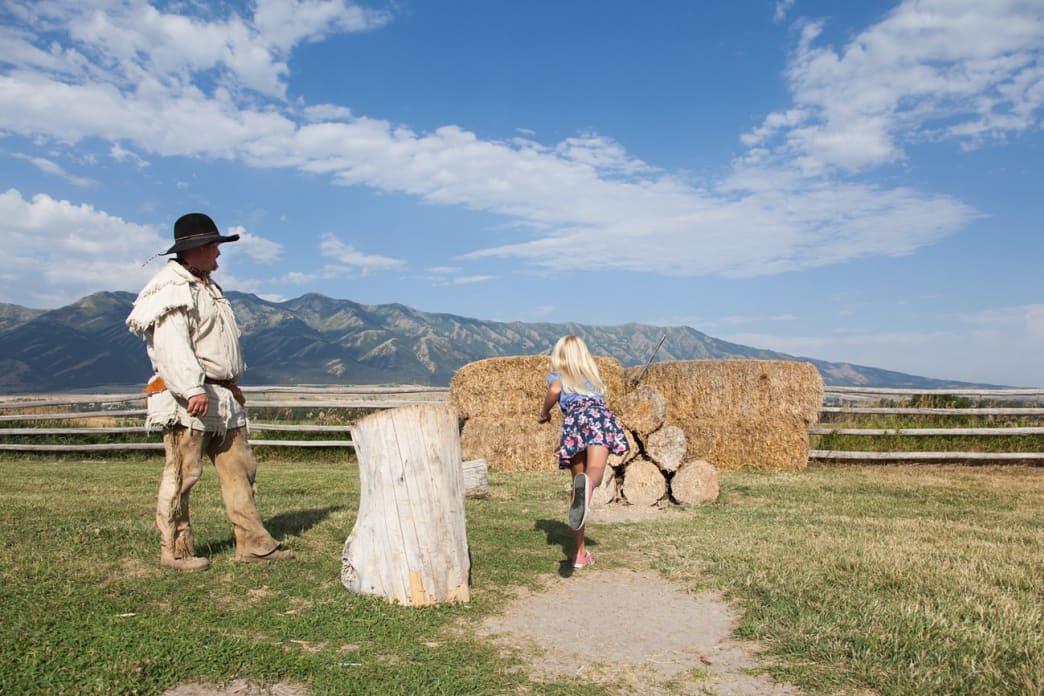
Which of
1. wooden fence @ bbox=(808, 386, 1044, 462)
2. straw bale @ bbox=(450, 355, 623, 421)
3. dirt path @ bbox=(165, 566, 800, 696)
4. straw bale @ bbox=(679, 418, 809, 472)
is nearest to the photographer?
dirt path @ bbox=(165, 566, 800, 696)

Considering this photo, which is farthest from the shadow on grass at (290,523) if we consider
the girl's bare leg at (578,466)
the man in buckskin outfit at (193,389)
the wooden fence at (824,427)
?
the wooden fence at (824,427)

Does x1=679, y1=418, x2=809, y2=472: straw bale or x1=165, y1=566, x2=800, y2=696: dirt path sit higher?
x1=679, y1=418, x2=809, y2=472: straw bale

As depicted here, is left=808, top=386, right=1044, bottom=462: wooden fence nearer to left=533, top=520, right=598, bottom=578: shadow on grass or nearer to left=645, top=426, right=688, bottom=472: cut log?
left=645, top=426, right=688, bottom=472: cut log

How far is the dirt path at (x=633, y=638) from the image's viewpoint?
3.74m

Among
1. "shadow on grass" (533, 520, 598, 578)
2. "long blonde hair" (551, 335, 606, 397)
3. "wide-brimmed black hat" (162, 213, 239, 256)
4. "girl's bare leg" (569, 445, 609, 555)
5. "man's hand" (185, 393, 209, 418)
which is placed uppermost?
"wide-brimmed black hat" (162, 213, 239, 256)

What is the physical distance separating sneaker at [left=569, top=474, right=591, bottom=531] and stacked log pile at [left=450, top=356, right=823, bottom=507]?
5.67 m

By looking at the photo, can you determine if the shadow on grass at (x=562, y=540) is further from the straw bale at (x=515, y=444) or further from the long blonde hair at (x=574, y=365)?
the straw bale at (x=515, y=444)

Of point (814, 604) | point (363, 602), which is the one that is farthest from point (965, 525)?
point (363, 602)

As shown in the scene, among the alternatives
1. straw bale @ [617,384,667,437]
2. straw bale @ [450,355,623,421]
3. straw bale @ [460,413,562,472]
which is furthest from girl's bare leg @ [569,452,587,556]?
→ straw bale @ [450,355,623,421]

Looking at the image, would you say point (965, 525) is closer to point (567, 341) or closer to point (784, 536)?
point (784, 536)

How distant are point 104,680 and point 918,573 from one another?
5.47 meters

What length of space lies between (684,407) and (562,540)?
24.6 ft

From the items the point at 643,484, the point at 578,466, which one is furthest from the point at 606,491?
the point at 578,466

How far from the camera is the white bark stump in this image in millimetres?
4859
